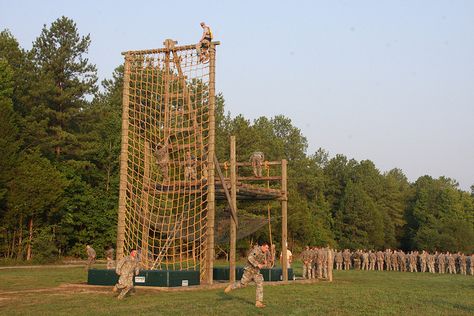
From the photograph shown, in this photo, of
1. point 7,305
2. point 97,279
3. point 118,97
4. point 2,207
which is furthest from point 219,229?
point 118,97

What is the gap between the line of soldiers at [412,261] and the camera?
3397cm

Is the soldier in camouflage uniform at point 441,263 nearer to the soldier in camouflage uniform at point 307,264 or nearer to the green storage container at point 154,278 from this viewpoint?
the soldier in camouflage uniform at point 307,264

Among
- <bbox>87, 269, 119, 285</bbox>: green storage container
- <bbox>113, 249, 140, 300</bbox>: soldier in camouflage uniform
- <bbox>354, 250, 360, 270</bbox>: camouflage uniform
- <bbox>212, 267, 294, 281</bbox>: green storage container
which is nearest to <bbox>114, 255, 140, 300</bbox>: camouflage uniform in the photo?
<bbox>113, 249, 140, 300</bbox>: soldier in camouflage uniform

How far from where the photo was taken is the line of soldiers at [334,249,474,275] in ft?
111

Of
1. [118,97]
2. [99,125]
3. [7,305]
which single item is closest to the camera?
[7,305]

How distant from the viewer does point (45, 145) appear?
135ft

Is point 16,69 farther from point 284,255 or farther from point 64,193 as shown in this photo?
A: point 284,255

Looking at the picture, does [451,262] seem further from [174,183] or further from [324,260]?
[174,183]

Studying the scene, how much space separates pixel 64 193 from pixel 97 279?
2696cm

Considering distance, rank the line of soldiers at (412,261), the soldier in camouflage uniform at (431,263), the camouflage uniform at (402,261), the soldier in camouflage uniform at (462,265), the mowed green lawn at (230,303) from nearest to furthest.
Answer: the mowed green lawn at (230,303)
the soldier in camouflage uniform at (462,265)
the line of soldiers at (412,261)
the soldier in camouflage uniform at (431,263)
the camouflage uniform at (402,261)

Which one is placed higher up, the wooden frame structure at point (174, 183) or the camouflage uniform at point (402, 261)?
the wooden frame structure at point (174, 183)

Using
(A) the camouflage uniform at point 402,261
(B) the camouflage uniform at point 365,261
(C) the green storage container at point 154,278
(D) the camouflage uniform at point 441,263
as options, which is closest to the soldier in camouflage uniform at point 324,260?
(C) the green storage container at point 154,278

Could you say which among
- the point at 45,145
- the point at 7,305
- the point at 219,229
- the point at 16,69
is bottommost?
the point at 7,305

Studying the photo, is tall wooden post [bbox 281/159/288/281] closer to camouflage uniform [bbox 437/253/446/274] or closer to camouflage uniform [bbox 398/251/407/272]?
camouflage uniform [bbox 437/253/446/274]
